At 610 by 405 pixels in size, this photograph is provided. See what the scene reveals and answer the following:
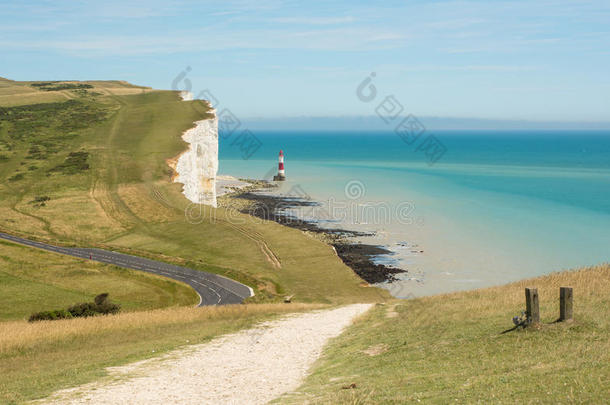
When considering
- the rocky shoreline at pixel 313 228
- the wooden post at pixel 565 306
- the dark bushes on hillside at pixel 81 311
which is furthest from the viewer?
the rocky shoreline at pixel 313 228

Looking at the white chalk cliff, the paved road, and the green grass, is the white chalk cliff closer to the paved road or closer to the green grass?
the paved road

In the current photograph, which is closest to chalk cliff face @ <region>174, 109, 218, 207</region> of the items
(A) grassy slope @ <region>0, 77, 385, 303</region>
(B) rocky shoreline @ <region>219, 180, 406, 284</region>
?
(A) grassy slope @ <region>0, 77, 385, 303</region>

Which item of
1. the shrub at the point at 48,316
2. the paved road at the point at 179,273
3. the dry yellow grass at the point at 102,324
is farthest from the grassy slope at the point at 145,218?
the shrub at the point at 48,316

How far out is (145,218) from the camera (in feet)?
241

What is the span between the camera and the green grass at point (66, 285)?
42062 mm

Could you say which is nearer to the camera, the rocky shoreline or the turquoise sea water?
the rocky shoreline

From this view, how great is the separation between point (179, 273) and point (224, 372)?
35.1 metres

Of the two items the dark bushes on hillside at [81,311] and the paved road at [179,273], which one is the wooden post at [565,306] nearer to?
the dark bushes on hillside at [81,311]

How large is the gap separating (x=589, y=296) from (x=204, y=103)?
114931 millimetres

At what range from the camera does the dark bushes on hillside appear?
114 feet

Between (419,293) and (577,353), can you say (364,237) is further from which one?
(577,353)

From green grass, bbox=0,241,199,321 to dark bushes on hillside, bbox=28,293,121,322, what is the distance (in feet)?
8.82

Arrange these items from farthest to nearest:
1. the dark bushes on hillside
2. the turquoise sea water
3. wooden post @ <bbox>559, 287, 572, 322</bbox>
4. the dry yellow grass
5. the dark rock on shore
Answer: the turquoise sea water, the dark rock on shore, the dark bushes on hillside, the dry yellow grass, wooden post @ <bbox>559, 287, 572, 322</bbox>

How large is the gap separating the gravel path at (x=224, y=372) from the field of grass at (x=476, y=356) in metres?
1.08
